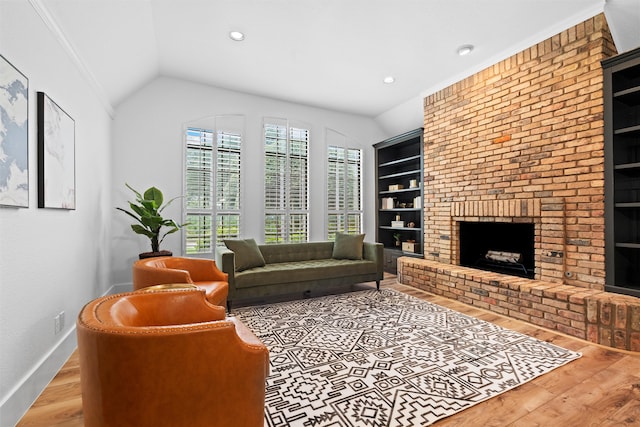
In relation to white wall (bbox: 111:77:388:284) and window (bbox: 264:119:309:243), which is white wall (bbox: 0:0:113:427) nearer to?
white wall (bbox: 111:77:388:284)

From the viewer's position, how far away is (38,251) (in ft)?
6.34

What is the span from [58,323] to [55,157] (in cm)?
123

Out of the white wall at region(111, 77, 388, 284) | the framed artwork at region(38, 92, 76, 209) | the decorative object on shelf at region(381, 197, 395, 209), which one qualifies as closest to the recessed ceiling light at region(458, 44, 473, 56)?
the white wall at region(111, 77, 388, 284)

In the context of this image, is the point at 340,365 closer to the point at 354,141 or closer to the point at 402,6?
the point at 402,6

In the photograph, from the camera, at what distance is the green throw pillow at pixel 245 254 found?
379cm

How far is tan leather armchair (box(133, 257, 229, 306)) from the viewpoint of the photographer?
9.05 ft

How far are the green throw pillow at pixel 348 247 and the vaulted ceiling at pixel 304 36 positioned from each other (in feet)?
7.93

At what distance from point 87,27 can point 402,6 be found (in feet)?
9.09

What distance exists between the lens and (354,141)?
19.9 ft

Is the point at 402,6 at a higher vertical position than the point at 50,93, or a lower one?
higher

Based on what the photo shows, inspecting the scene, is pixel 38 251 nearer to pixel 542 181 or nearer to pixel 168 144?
pixel 168 144

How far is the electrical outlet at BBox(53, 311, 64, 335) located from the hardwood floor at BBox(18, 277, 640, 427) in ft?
0.97

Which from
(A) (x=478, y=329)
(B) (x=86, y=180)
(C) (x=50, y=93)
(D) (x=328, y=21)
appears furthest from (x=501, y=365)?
(B) (x=86, y=180)

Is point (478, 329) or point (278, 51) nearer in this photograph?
Result: point (478, 329)
